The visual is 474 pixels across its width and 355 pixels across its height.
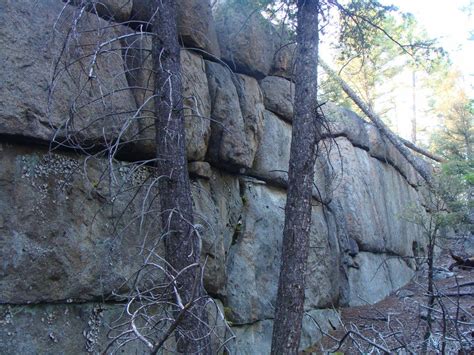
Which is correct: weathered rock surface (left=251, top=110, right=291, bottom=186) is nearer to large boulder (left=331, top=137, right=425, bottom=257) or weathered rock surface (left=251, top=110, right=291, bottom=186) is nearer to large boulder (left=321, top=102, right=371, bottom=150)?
large boulder (left=331, top=137, right=425, bottom=257)

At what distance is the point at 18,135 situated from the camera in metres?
4.39

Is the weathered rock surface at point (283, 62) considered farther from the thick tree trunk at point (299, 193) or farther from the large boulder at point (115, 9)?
the large boulder at point (115, 9)

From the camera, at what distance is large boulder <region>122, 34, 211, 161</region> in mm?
5488

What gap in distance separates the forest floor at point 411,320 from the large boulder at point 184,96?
2843 mm

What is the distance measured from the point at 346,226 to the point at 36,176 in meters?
7.76

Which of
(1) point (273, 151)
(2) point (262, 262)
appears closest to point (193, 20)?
(1) point (273, 151)

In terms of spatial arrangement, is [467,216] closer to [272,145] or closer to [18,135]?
[272,145]

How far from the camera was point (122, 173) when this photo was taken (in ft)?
17.7

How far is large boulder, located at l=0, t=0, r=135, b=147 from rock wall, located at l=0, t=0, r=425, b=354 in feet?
0.04

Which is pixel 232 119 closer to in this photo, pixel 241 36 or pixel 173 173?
pixel 241 36

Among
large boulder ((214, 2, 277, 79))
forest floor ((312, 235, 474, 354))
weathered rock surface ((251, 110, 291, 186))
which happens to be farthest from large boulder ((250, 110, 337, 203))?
forest floor ((312, 235, 474, 354))

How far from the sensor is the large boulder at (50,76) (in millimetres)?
4348

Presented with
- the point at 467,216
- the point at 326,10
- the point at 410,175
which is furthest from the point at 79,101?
the point at 410,175

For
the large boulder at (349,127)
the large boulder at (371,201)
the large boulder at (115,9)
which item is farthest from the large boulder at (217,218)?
the large boulder at (349,127)
